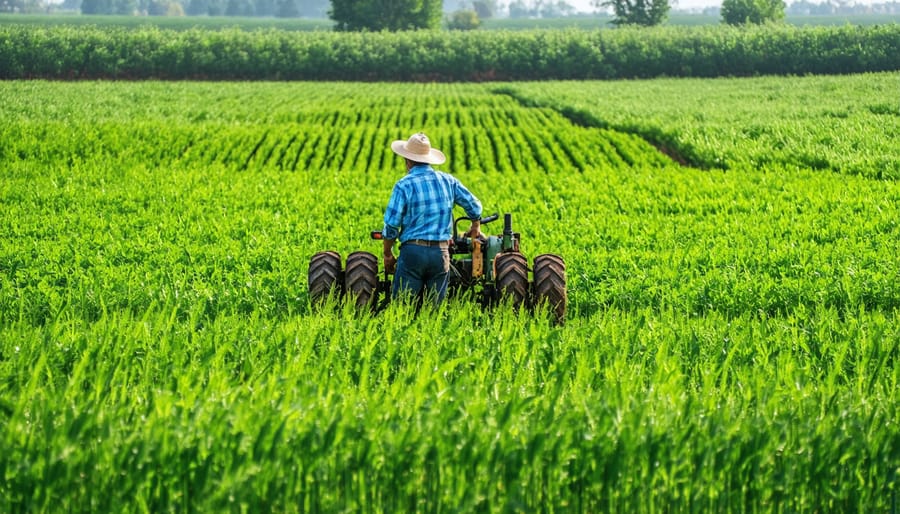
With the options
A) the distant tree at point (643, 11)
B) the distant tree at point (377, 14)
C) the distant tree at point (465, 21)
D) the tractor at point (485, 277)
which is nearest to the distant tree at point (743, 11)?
the distant tree at point (643, 11)

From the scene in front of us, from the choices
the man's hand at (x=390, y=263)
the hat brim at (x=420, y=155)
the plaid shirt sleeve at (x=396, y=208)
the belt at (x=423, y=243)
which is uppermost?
the hat brim at (x=420, y=155)

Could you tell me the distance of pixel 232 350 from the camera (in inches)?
249

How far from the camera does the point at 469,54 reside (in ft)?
215

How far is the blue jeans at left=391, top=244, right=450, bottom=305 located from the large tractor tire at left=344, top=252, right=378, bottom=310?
8.2 inches

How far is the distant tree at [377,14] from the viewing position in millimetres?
83938

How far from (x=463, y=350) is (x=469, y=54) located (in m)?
60.8

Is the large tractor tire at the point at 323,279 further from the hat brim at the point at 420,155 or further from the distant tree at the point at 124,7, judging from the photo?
the distant tree at the point at 124,7

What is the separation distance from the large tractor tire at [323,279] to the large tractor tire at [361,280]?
13 cm

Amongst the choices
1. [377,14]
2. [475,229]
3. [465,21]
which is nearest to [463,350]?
[475,229]

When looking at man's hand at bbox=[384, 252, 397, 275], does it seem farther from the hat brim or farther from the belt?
the hat brim

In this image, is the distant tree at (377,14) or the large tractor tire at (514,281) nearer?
the large tractor tire at (514,281)

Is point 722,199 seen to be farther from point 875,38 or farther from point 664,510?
point 875,38

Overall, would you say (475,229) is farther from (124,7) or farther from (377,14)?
(124,7)

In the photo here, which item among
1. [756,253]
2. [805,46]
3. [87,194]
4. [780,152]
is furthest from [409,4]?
[756,253]
